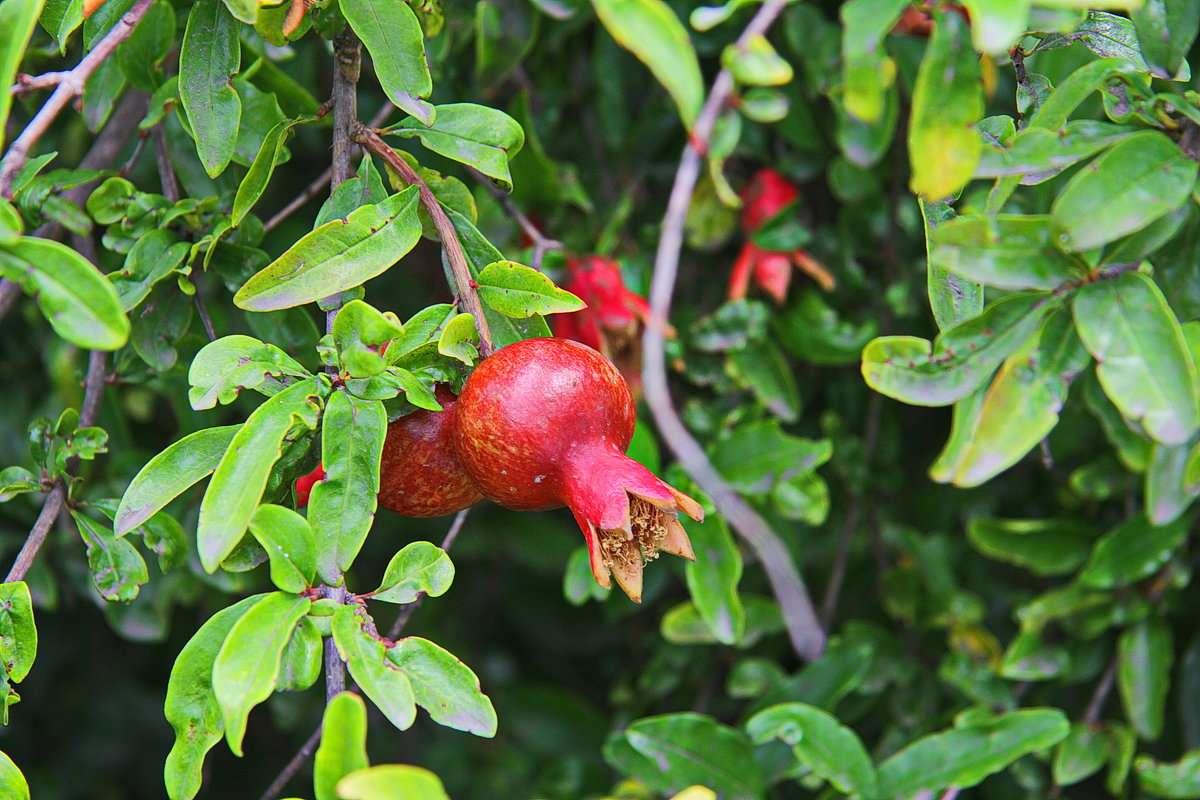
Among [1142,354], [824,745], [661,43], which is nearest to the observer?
[661,43]

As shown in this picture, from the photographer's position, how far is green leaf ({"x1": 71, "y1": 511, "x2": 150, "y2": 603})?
34.8 inches

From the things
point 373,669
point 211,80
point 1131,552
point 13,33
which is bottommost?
point 1131,552

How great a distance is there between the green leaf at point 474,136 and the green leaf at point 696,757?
23.8 inches

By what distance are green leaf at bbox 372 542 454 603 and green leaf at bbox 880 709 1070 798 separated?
0.57 m

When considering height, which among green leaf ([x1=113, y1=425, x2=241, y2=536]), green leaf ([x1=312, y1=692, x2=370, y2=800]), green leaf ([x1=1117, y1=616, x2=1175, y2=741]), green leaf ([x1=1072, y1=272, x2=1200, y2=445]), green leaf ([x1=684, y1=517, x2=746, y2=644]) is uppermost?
green leaf ([x1=1072, y1=272, x2=1200, y2=445])

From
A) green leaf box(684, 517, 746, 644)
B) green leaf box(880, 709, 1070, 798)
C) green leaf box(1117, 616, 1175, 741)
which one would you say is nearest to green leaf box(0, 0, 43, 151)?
green leaf box(684, 517, 746, 644)

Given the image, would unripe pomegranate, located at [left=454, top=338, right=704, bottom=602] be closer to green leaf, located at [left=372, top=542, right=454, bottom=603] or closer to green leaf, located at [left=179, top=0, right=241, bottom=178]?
green leaf, located at [left=372, top=542, right=454, bottom=603]

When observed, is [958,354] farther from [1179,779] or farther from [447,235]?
[1179,779]

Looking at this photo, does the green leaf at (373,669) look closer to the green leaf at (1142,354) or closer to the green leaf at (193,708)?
the green leaf at (193,708)

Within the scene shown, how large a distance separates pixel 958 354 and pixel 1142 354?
113mm

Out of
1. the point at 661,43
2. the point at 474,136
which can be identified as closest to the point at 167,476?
the point at 474,136

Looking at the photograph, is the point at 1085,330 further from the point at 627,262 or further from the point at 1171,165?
the point at 627,262

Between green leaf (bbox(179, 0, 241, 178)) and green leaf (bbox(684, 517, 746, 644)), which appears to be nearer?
green leaf (bbox(179, 0, 241, 178))

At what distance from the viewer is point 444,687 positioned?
71 centimetres
